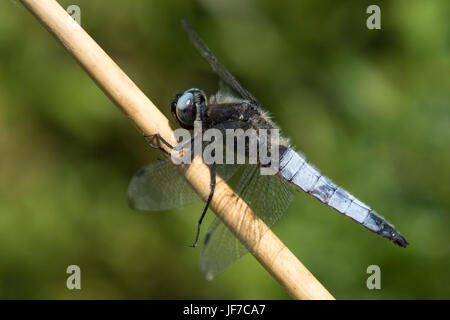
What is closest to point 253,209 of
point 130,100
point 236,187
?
point 236,187

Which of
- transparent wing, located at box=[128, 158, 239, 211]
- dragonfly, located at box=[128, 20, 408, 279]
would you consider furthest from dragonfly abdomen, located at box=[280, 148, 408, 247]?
transparent wing, located at box=[128, 158, 239, 211]

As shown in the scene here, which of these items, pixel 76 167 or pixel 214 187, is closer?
pixel 214 187

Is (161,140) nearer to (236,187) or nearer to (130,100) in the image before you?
(130,100)

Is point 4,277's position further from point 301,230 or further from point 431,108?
point 431,108

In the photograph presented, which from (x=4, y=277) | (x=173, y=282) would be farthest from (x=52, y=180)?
(x=173, y=282)

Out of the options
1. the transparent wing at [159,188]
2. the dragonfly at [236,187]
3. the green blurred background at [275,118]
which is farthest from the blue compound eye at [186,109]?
the green blurred background at [275,118]

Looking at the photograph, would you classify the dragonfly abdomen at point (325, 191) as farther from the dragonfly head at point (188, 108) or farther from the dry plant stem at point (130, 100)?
A: the dry plant stem at point (130, 100)
